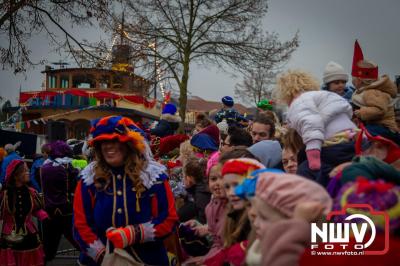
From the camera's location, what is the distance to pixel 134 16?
19891 mm

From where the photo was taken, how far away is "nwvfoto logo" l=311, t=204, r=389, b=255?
249 centimetres

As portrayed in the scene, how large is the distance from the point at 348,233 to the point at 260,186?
51cm

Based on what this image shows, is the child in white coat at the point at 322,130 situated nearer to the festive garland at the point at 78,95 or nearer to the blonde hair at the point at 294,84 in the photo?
the blonde hair at the point at 294,84

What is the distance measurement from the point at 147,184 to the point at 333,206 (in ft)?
6.49

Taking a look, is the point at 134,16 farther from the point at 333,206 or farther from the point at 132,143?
the point at 333,206

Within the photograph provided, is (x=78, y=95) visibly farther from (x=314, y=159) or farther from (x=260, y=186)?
(x=260, y=186)

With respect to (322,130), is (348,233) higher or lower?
lower

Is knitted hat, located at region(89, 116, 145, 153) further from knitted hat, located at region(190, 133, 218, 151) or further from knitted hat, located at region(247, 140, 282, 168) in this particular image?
knitted hat, located at region(190, 133, 218, 151)

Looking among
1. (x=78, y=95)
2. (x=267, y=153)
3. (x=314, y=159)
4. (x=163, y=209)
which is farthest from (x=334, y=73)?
(x=78, y=95)

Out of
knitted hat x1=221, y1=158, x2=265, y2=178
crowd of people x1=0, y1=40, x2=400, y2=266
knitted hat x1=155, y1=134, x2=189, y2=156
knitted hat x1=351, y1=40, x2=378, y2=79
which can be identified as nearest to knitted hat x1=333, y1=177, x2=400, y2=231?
crowd of people x1=0, y1=40, x2=400, y2=266

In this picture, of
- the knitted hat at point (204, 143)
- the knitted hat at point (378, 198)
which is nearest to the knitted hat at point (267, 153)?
the knitted hat at point (204, 143)

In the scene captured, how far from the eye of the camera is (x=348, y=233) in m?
2.61

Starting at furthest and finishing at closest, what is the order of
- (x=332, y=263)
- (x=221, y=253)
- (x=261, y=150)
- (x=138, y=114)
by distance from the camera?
(x=138, y=114) < (x=261, y=150) < (x=221, y=253) < (x=332, y=263)

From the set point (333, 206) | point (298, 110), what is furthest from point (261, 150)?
point (333, 206)
